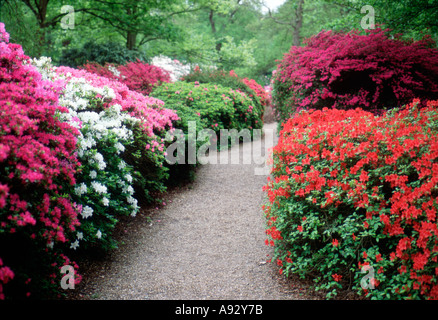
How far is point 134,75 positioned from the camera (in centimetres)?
807

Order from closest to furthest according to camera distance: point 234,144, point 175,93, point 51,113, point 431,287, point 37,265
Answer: point 431,287, point 37,265, point 51,113, point 175,93, point 234,144

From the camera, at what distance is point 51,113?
266 cm

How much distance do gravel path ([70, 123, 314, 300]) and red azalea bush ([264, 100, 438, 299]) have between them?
0.33 metres

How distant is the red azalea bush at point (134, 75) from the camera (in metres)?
7.71

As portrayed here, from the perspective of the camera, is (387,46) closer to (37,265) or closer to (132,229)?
(132,229)

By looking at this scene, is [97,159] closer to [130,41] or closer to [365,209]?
[365,209]

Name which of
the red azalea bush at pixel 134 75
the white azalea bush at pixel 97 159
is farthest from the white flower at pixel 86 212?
the red azalea bush at pixel 134 75

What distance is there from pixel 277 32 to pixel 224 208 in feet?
55.8

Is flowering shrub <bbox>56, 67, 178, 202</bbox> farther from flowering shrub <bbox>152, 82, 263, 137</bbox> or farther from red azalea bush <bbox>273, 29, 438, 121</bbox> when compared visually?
red azalea bush <bbox>273, 29, 438, 121</bbox>

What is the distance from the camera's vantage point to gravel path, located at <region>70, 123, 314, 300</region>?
2922 mm

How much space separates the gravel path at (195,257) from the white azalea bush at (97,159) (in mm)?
397

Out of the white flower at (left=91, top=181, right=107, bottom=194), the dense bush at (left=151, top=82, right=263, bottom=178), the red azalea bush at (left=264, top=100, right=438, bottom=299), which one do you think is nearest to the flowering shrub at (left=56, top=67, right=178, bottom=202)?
the dense bush at (left=151, top=82, right=263, bottom=178)

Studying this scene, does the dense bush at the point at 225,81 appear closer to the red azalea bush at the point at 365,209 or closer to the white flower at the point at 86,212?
the red azalea bush at the point at 365,209
